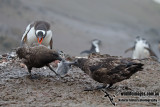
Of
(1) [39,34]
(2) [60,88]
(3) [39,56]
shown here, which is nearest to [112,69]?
(2) [60,88]

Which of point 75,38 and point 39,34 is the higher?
point 75,38

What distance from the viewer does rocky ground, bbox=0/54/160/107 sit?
5250 mm

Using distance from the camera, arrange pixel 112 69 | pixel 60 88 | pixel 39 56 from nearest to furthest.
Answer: pixel 112 69
pixel 60 88
pixel 39 56

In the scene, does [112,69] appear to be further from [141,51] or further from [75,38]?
[75,38]

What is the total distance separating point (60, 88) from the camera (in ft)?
20.0

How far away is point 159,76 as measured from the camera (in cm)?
736

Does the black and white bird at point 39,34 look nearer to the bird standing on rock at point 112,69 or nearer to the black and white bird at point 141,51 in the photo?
the bird standing on rock at point 112,69

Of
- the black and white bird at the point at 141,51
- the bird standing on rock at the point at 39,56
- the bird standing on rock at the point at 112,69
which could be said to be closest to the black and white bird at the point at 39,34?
the bird standing on rock at the point at 39,56

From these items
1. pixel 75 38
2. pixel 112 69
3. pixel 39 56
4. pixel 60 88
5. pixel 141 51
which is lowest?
pixel 60 88

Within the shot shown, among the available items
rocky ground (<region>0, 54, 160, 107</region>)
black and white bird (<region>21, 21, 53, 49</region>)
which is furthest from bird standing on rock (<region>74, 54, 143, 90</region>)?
black and white bird (<region>21, 21, 53, 49</region>)

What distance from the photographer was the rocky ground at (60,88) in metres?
5.25

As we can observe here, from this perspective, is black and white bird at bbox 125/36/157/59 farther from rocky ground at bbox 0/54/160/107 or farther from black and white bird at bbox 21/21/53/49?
rocky ground at bbox 0/54/160/107

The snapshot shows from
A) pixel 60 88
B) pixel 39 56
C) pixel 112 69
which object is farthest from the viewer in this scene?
pixel 39 56

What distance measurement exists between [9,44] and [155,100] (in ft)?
70.0
